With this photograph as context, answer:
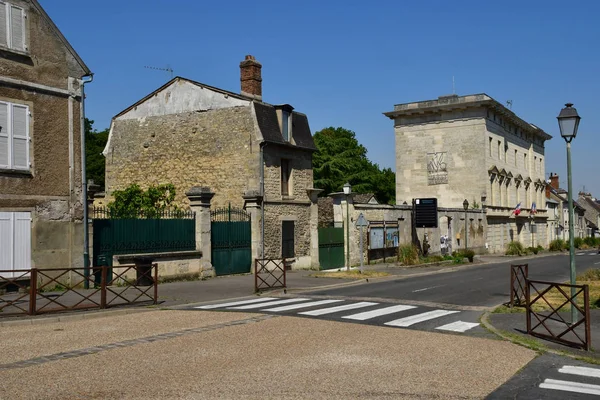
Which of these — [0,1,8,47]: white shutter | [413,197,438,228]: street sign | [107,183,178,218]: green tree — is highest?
[0,1,8,47]: white shutter

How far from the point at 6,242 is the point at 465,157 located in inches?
1427

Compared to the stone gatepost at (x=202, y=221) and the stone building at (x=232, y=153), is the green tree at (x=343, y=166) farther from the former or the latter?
the stone gatepost at (x=202, y=221)

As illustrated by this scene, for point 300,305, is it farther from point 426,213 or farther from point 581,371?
point 426,213

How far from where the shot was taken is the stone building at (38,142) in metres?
16.1

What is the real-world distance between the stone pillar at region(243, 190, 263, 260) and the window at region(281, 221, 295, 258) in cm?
177

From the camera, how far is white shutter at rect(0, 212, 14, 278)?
52.0 ft

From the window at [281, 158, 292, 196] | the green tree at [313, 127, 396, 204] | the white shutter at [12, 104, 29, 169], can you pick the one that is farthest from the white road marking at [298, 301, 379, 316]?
the green tree at [313, 127, 396, 204]

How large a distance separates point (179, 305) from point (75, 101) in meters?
7.44

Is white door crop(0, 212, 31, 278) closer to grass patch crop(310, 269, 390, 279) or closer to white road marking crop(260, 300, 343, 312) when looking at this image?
white road marking crop(260, 300, 343, 312)

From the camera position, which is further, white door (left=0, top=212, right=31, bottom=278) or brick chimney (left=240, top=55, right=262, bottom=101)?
brick chimney (left=240, top=55, right=262, bottom=101)

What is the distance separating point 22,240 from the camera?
16.3 m

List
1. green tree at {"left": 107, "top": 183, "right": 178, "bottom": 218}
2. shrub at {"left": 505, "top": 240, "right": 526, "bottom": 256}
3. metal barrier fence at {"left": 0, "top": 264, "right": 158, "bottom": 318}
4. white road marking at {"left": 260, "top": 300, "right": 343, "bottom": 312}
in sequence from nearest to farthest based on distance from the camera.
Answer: metal barrier fence at {"left": 0, "top": 264, "right": 158, "bottom": 318}
white road marking at {"left": 260, "top": 300, "right": 343, "bottom": 312}
green tree at {"left": 107, "top": 183, "right": 178, "bottom": 218}
shrub at {"left": 505, "top": 240, "right": 526, "bottom": 256}

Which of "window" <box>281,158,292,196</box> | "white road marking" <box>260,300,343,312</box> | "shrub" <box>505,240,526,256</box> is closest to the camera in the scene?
"white road marking" <box>260,300,343,312</box>

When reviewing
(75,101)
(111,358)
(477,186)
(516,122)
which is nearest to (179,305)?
(111,358)
